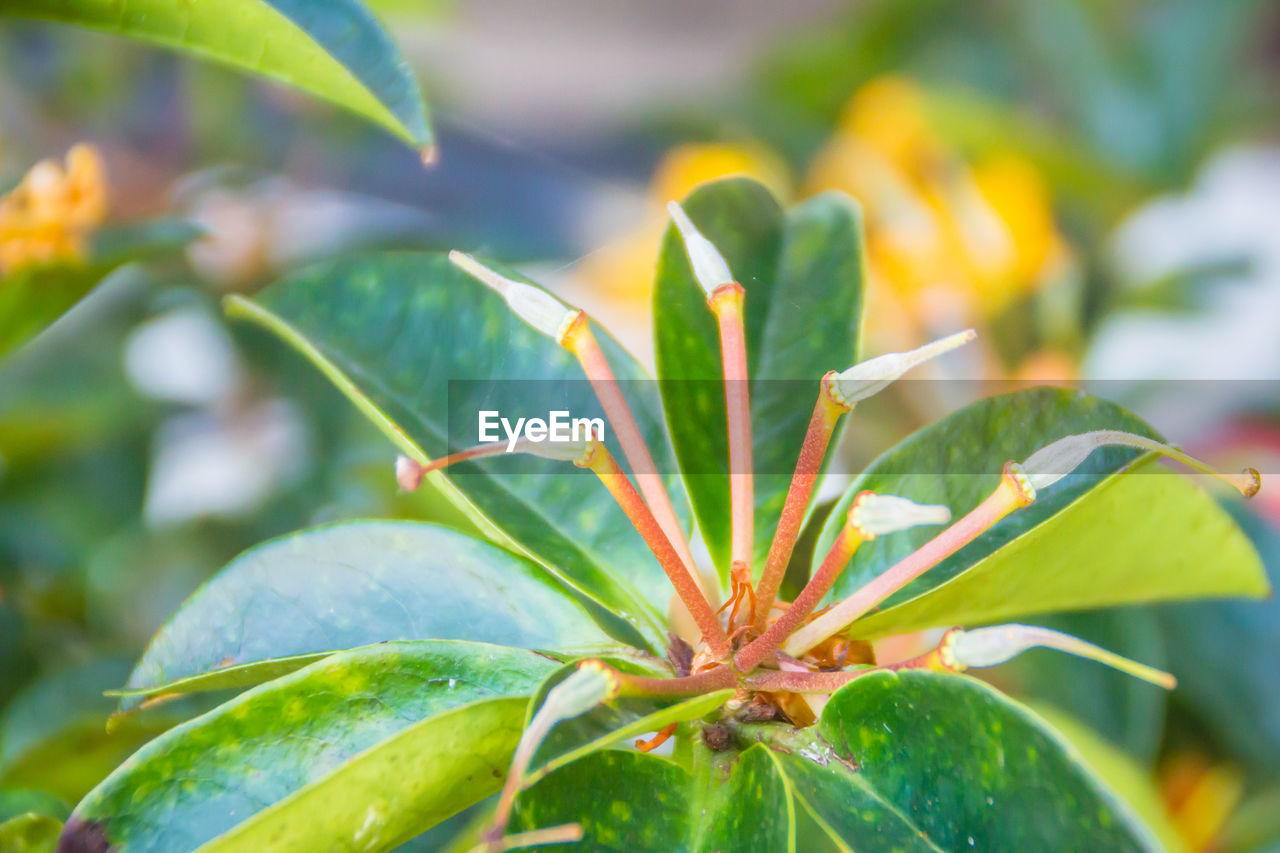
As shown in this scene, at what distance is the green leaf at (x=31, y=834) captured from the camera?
345mm

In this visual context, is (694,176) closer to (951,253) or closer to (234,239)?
(951,253)

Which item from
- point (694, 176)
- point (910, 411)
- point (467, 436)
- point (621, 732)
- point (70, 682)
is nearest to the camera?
point (621, 732)

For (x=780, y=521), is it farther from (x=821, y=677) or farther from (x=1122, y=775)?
(x=1122, y=775)

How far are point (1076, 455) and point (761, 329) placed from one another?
17 centimetres

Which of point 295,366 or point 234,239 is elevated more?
point 234,239

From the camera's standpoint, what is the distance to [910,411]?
0.95 meters

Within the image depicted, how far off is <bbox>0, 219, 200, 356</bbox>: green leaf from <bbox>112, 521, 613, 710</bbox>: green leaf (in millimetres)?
254

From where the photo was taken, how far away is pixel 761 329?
460 mm

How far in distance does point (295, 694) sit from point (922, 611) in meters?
0.21

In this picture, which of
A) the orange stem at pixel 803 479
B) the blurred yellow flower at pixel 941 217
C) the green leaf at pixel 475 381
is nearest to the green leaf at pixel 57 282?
the green leaf at pixel 475 381

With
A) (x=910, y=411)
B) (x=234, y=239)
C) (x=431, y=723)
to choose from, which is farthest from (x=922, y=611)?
(x=234, y=239)

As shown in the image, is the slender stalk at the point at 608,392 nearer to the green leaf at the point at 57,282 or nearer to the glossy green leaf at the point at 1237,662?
the green leaf at the point at 57,282

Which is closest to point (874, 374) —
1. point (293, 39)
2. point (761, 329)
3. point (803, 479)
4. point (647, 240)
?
point (803, 479)

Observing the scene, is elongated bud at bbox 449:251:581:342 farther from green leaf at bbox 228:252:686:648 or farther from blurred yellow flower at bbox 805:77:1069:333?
blurred yellow flower at bbox 805:77:1069:333
